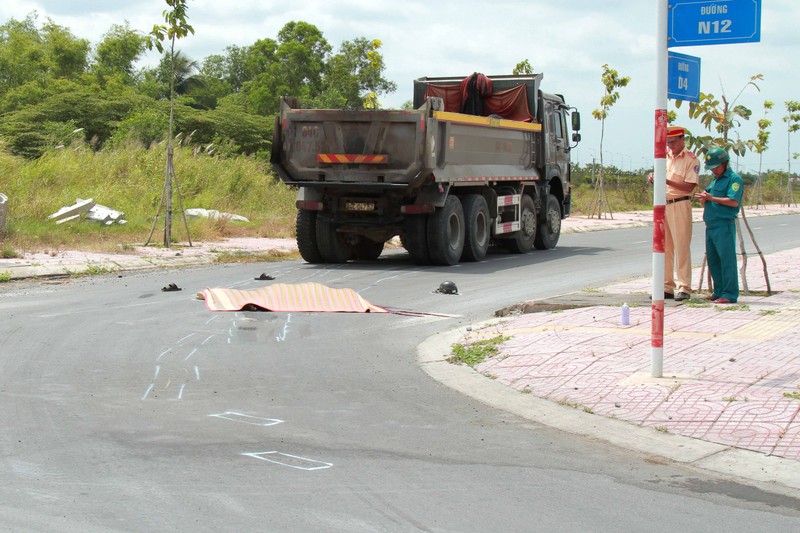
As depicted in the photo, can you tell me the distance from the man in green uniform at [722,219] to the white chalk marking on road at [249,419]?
6.28m

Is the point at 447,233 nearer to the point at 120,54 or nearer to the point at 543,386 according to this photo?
the point at 543,386

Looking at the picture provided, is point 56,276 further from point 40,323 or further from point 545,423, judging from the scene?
point 545,423

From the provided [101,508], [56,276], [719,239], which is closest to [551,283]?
[719,239]

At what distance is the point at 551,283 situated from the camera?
616 inches

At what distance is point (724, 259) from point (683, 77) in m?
4.02

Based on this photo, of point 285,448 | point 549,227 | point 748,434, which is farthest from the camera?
Answer: point 549,227

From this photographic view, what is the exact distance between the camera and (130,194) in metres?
26.4

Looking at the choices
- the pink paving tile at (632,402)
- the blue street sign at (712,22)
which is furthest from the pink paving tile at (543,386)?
the blue street sign at (712,22)

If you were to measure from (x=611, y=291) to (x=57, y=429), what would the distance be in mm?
8695

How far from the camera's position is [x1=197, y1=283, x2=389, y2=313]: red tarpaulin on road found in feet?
40.3

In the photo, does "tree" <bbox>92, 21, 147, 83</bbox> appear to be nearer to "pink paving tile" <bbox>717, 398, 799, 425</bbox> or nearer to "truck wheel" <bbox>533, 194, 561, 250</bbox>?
"truck wheel" <bbox>533, 194, 561, 250</bbox>

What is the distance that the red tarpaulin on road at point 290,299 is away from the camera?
40.3 ft

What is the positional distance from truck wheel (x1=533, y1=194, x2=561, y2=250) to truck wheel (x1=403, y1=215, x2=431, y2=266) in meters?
5.45

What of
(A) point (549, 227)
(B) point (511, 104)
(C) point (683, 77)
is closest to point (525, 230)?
(A) point (549, 227)
